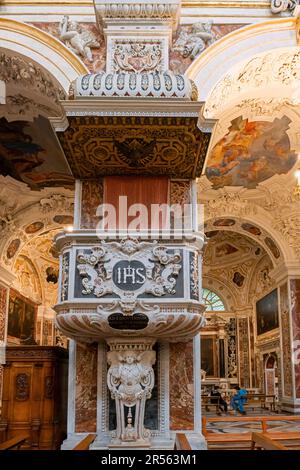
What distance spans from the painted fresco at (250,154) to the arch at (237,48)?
6.04 ft

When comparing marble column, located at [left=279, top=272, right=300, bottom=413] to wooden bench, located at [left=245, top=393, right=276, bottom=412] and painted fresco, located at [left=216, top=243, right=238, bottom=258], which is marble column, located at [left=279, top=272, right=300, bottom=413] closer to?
wooden bench, located at [left=245, top=393, right=276, bottom=412]

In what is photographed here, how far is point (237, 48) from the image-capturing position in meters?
7.84

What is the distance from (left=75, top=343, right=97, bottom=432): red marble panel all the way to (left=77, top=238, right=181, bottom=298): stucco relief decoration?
1.31m

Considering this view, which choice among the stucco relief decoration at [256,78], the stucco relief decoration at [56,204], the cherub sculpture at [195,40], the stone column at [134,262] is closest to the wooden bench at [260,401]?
the stucco relief decoration at [56,204]

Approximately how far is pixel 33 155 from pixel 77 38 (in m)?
3.78

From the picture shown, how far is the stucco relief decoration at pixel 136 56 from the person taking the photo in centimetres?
761

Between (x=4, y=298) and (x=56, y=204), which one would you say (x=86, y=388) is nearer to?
(x=4, y=298)

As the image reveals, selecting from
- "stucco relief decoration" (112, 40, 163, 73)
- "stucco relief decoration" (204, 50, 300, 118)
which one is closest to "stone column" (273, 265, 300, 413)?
"stucco relief decoration" (204, 50, 300, 118)

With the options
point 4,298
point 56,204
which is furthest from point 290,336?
point 4,298

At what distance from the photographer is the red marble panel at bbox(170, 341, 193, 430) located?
22.6 feet

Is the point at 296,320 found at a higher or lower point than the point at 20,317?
lower

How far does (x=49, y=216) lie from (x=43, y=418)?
6.24 meters

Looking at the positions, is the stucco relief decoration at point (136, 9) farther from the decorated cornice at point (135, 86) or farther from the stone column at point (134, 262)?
the decorated cornice at point (135, 86)

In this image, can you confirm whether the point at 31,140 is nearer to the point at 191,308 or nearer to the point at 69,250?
the point at 69,250
